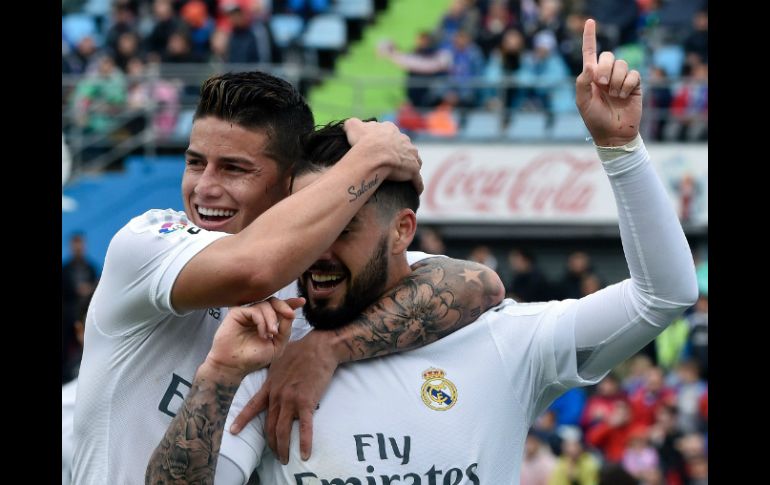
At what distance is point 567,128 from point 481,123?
1.13 meters

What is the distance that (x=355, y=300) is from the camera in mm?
3908

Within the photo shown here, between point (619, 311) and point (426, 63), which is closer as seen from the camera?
point (619, 311)

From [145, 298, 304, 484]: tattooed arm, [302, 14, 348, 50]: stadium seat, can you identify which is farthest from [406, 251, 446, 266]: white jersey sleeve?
[302, 14, 348, 50]: stadium seat

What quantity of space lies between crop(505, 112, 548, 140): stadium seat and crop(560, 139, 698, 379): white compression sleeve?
1296cm

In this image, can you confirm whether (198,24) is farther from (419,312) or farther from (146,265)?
(146,265)

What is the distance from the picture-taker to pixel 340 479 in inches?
147

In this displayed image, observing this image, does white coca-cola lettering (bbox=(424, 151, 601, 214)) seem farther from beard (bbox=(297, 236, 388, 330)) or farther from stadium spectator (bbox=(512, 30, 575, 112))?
beard (bbox=(297, 236, 388, 330))

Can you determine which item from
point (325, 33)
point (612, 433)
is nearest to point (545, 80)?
point (325, 33)

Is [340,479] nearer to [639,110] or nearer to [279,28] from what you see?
[639,110]

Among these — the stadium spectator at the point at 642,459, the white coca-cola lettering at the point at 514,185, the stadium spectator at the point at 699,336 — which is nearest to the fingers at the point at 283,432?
the stadium spectator at the point at 642,459

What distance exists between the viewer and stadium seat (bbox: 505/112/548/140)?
54.6 feet

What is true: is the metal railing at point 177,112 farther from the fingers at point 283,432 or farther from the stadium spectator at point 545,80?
the fingers at point 283,432
